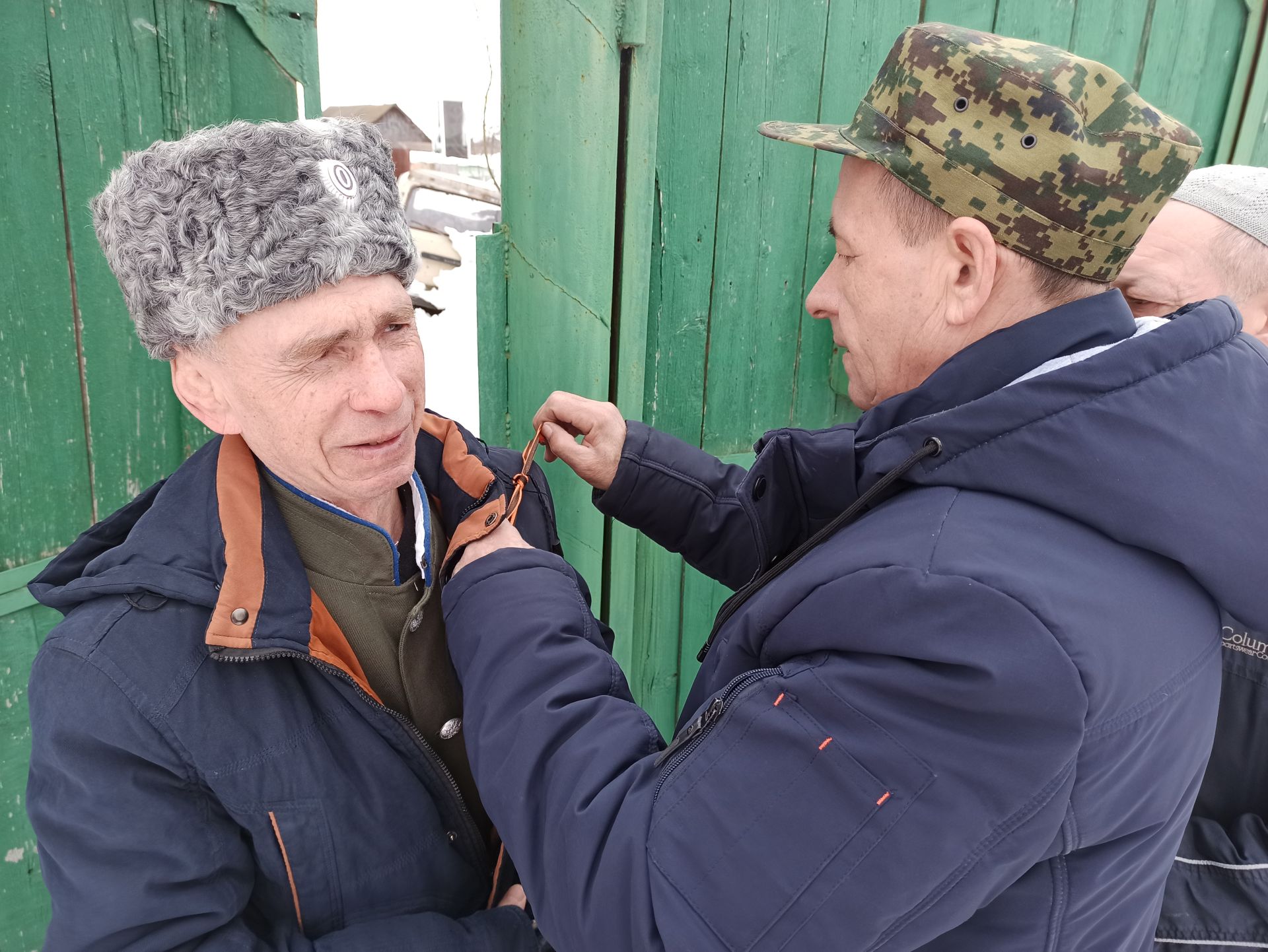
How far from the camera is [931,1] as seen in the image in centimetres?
241

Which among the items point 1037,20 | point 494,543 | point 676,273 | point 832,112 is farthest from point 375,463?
point 1037,20

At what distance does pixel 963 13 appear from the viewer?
245 cm

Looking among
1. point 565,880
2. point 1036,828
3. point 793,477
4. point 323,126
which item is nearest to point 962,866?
point 1036,828

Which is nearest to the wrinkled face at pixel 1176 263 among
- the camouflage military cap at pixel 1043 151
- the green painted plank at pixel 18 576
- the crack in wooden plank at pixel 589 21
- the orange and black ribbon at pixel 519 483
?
the camouflage military cap at pixel 1043 151

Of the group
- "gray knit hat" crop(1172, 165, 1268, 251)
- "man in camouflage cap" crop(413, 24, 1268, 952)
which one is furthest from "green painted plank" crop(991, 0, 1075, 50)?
"man in camouflage cap" crop(413, 24, 1268, 952)

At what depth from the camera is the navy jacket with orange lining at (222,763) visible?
1.13m

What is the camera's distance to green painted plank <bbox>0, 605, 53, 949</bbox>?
164cm

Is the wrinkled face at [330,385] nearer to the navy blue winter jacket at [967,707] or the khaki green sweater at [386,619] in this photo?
the khaki green sweater at [386,619]

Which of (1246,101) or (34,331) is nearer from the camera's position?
(34,331)

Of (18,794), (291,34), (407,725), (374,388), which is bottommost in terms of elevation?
(18,794)

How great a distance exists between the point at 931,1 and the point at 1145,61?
99 centimetres

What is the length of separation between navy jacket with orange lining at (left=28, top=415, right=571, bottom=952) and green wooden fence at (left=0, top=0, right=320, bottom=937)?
1.05ft

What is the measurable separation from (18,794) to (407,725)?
0.97 meters

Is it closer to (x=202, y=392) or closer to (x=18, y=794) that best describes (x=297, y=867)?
(x=202, y=392)
